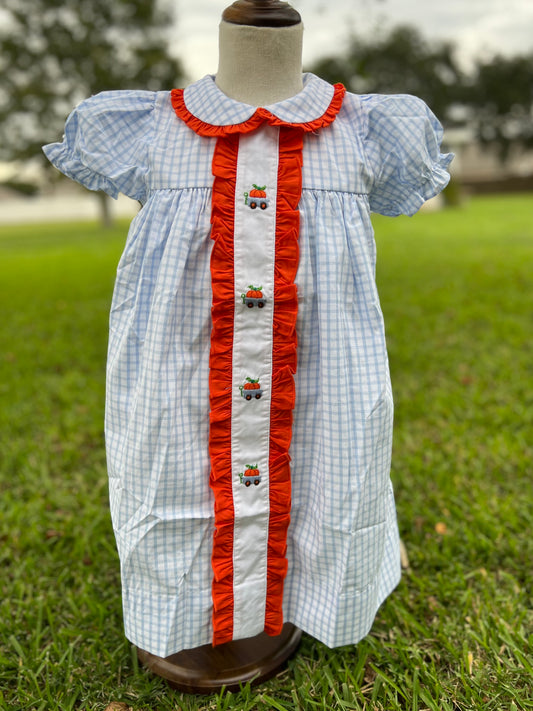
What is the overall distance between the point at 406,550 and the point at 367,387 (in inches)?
35.7

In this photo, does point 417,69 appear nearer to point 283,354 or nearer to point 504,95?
point 504,95

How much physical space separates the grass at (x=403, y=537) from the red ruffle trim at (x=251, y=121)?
1222 mm

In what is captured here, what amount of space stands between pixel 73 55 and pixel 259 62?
Result: 1422 cm

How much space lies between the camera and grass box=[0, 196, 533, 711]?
4.90 feet

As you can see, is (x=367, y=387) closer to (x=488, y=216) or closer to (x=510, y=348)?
(x=510, y=348)

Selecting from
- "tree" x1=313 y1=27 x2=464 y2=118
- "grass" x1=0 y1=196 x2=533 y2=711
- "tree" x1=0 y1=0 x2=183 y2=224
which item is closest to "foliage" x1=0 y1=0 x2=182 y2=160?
"tree" x1=0 y1=0 x2=183 y2=224

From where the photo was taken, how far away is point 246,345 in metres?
1.29

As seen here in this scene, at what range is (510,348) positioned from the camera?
359 centimetres

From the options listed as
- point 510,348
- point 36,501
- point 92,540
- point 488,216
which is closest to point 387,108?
point 92,540

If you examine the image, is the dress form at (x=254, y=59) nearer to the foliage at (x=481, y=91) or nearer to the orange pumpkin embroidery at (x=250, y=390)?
the orange pumpkin embroidery at (x=250, y=390)

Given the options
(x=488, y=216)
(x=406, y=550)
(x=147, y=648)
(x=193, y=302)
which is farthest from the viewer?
(x=488, y=216)

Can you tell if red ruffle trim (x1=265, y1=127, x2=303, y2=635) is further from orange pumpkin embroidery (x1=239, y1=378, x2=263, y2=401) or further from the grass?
the grass

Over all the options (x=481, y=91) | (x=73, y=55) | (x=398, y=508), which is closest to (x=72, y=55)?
(x=73, y=55)

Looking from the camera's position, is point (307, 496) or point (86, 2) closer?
point (307, 496)
